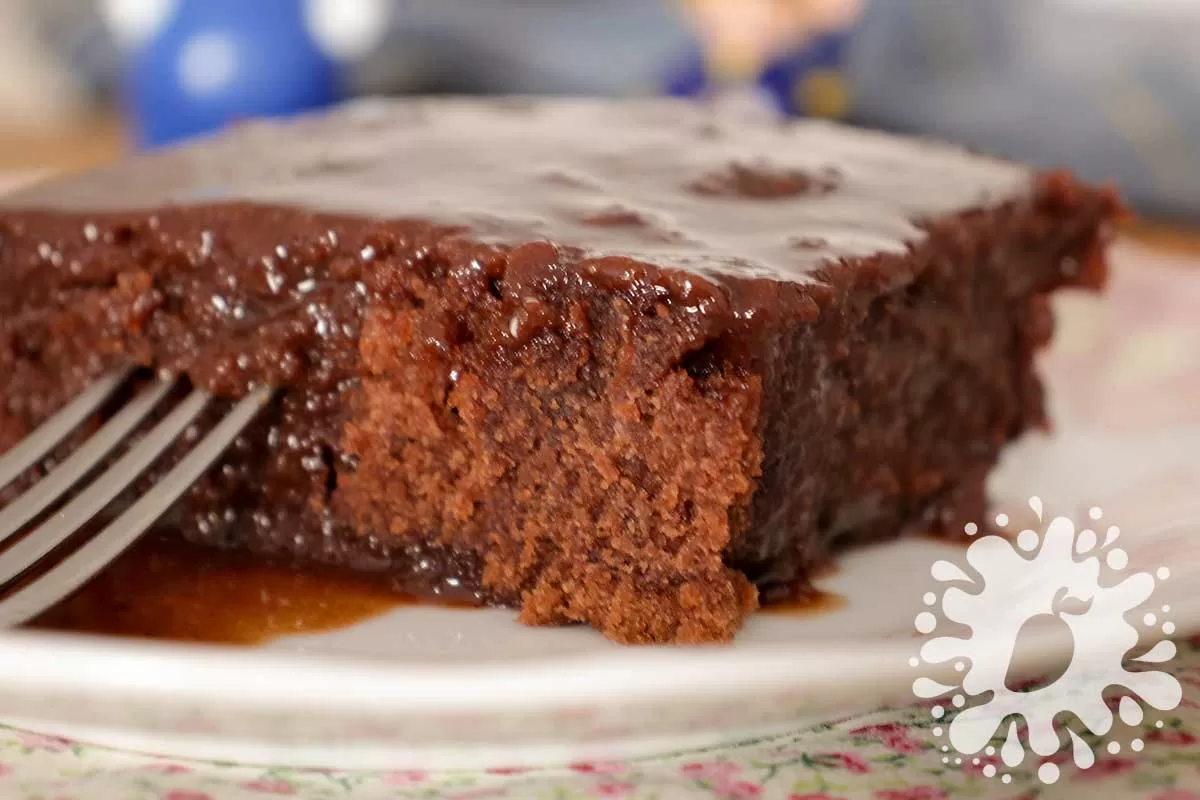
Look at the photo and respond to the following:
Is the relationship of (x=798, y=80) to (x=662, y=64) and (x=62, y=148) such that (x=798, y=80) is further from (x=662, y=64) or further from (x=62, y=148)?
(x=62, y=148)

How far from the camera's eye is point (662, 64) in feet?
16.9

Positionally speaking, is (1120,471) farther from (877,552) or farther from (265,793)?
(265,793)

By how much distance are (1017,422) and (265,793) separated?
1.71m

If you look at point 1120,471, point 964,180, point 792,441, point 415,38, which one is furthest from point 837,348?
point 415,38

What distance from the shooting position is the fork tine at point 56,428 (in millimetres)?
1812

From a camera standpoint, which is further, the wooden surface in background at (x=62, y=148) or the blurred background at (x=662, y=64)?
the wooden surface in background at (x=62, y=148)

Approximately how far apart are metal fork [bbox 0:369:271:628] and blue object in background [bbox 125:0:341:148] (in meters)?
2.05

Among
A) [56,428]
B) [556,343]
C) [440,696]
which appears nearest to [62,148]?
[56,428]

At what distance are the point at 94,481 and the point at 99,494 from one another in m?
0.10

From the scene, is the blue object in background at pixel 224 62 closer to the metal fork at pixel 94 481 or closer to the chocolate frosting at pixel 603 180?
the chocolate frosting at pixel 603 180

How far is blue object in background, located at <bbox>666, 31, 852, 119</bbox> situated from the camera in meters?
3.84

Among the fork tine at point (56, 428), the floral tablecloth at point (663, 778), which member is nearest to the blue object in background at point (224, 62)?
the fork tine at point (56, 428)

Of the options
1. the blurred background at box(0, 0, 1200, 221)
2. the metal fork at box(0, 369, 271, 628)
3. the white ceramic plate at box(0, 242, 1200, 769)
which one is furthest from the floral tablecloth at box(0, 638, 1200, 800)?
the blurred background at box(0, 0, 1200, 221)

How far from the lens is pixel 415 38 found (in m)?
5.70
